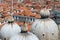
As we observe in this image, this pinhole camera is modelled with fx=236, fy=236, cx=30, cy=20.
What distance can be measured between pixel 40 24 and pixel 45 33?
0.74 meters

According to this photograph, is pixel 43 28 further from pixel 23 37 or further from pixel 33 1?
pixel 33 1

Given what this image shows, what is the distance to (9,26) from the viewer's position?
17.9 meters

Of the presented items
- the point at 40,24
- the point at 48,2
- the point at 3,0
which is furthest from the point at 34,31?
the point at 3,0

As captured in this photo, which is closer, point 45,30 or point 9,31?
point 45,30

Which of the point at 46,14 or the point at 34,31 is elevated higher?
the point at 46,14

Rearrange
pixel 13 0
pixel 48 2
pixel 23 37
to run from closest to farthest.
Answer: pixel 23 37
pixel 48 2
pixel 13 0

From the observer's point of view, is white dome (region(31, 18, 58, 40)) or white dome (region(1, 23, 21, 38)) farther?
white dome (region(1, 23, 21, 38))

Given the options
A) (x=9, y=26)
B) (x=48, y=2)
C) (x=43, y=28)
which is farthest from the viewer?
(x=48, y=2)

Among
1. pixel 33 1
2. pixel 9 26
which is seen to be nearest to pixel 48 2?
pixel 33 1

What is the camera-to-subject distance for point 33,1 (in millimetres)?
61094

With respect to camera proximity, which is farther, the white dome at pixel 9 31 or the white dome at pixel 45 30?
the white dome at pixel 9 31

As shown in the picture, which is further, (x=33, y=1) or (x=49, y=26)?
(x=33, y=1)

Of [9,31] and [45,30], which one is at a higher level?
[45,30]

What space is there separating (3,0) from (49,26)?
149 ft
